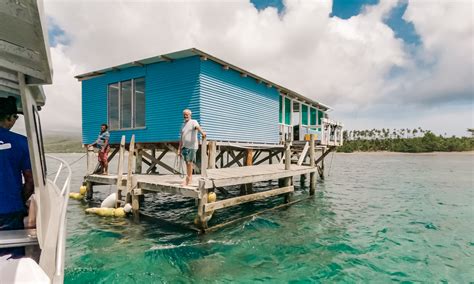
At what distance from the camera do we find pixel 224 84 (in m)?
12.8

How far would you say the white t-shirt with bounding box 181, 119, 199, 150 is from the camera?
7688 millimetres

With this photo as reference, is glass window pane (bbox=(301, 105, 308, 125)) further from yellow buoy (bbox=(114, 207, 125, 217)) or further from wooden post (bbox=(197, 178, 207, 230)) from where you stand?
wooden post (bbox=(197, 178, 207, 230))

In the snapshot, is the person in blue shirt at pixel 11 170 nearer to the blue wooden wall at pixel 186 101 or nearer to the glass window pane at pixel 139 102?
the blue wooden wall at pixel 186 101

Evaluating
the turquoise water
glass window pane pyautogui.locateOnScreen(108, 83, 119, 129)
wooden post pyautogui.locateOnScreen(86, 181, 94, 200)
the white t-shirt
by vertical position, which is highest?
glass window pane pyautogui.locateOnScreen(108, 83, 119, 129)

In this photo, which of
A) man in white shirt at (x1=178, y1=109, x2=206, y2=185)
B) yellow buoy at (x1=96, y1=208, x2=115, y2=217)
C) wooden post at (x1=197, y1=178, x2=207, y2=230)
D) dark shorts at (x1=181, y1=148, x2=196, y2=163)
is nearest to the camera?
wooden post at (x1=197, y1=178, x2=207, y2=230)

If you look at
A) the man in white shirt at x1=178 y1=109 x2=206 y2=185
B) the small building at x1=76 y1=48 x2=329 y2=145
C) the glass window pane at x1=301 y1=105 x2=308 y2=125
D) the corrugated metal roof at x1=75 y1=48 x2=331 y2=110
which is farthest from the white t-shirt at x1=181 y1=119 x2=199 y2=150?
the glass window pane at x1=301 y1=105 x2=308 y2=125

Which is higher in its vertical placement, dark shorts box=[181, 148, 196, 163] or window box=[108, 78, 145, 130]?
window box=[108, 78, 145, 130]

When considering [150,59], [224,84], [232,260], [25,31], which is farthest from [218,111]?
[25,31]

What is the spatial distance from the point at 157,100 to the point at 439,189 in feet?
58.6

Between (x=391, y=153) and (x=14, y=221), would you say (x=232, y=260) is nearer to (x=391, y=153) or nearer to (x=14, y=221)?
(x=14, y=221)

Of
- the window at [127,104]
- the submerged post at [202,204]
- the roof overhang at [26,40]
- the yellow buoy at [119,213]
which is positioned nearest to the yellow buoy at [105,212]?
the yellow buoy at [119,213]

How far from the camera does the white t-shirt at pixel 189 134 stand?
769cm

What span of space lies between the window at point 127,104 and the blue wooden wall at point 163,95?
257 millimetres

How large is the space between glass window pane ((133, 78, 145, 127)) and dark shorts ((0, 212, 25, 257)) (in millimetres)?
10241
